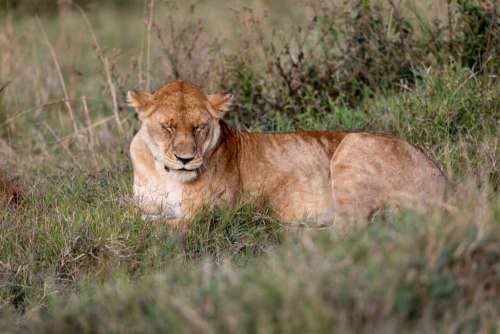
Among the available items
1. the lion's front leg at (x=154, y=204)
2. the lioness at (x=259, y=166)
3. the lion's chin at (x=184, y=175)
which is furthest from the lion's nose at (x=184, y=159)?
the lion's front leg at (x=154, y=204)

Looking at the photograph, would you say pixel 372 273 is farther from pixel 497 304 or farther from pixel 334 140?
pixel 334 140

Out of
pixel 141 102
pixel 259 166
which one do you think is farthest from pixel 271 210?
pixel 141 102

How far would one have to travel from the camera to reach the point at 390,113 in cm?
666

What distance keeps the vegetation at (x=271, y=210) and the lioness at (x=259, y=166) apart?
0.22 m

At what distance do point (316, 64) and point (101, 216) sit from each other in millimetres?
2949

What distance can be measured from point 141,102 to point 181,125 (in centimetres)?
37

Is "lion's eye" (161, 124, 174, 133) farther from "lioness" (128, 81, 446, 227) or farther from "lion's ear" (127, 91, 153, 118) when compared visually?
"lion's ear" (127, 91, 153, 118)

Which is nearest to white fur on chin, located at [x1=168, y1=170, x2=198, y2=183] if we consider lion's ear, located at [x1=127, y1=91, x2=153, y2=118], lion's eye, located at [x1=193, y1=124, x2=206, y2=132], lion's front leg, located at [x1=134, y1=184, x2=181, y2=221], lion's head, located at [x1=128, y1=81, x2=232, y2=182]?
lion's head, located at [x1=128, y1=81, x2=232, y2=182]

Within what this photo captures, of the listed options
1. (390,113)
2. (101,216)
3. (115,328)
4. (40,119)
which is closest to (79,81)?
(40,119)

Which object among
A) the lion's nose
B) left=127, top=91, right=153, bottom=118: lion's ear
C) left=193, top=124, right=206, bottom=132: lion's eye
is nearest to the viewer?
the lion's nose

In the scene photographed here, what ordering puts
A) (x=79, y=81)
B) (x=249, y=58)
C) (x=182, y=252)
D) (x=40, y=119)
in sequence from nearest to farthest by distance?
(x=182, y=252), (x=249, y=58), (x=40, y=119), (x=79, y=81)

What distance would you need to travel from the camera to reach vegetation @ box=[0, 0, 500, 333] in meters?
3.22

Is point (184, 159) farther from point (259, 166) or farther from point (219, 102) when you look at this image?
point (259, 166)

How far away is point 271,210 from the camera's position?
573 cm
